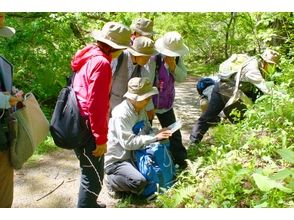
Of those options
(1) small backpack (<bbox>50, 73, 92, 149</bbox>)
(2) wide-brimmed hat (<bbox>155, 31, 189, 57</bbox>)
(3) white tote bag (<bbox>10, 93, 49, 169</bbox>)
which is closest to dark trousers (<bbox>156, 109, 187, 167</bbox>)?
(2) wide-brimmed hat (<bbox>155, 31, 189, 57</bbox>)

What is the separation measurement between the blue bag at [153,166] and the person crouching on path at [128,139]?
7 cm

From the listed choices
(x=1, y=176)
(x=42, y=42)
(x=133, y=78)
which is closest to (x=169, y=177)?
(x=133, y=78)

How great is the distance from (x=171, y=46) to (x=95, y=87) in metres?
1.73

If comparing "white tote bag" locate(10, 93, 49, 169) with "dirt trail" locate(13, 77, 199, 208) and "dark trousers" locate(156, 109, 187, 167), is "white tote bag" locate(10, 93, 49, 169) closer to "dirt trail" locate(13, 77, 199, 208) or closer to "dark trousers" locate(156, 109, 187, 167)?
"dirt trail" locate(13, 77, 199, 208)

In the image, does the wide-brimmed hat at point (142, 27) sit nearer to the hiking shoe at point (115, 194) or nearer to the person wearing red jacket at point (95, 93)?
the person wearing red jacket at point (95, 93)

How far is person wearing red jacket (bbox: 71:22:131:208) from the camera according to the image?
9.37 ft

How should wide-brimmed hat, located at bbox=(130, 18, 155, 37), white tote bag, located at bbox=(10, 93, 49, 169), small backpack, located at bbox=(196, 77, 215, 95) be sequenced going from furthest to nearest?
small backpack, located at bbox=(196, 77, 215, 95), wide-brimmed hat, located at bbox=(130, 18, 155, 37), white tote bag, located at bbox=(10, 93, 49, 169)

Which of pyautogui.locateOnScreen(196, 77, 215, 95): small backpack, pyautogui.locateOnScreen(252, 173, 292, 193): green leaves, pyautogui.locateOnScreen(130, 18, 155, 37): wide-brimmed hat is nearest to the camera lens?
A: pyautogui.locateOnScreen(252, 173, 292, 193): green leaves

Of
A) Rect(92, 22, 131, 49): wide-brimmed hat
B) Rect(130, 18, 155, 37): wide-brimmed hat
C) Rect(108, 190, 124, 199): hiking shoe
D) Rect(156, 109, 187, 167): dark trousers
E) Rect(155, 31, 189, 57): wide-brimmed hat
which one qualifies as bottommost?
Rect(108, 190, 124, 199): hiking shoe

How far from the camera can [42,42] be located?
7051 millimetres

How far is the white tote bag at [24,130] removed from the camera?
2652 millimetres

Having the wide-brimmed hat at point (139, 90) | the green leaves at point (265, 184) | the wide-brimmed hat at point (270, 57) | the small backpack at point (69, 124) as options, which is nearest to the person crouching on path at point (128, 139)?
the wide-brimmed hat at point (139, 90)

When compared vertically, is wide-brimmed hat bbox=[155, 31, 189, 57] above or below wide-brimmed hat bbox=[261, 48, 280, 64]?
above

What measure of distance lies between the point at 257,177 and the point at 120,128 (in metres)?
1.65
